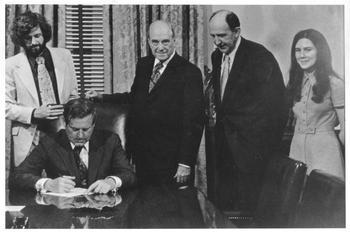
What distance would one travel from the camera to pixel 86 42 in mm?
2916

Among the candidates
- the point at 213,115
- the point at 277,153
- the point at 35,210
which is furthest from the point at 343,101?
the point at 35,210

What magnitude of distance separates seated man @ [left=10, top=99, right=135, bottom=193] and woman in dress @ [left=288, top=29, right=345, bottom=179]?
3.58 feet

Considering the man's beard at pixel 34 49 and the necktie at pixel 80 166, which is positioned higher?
the man's beard at pixel 34 49

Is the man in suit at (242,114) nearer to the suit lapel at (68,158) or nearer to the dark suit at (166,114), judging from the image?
the dark suit at (166,114)

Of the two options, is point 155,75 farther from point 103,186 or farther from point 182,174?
point 103,186

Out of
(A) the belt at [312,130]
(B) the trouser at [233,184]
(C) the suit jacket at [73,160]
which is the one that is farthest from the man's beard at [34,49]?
(A) the belt at [312,130]

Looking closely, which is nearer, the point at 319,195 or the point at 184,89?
the point at 319,195

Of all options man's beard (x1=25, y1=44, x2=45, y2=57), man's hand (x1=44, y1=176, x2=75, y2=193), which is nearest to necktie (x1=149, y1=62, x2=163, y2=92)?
man's beard (x1=25, y1=44, x2=45, y2=57)

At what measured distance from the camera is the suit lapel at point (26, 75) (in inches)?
113

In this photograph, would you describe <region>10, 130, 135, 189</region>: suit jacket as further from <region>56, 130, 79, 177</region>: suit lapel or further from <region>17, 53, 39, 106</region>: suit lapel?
<region>17, 53, 39, 106</region>: suit lapel

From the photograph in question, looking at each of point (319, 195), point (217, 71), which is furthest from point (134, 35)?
point (319, 195)

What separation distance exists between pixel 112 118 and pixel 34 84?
51 centimetres

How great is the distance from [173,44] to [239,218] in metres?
1.12

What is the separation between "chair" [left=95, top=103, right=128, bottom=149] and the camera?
2814 mm
